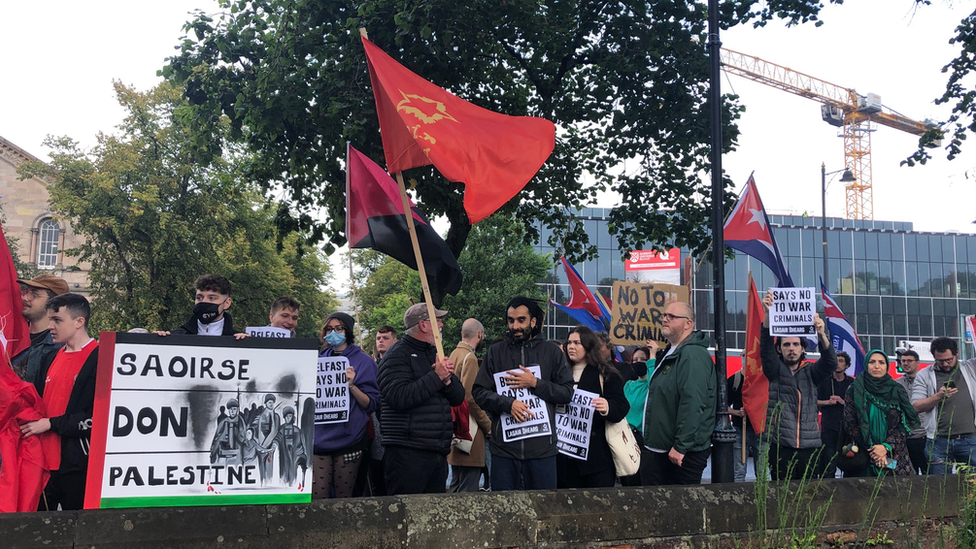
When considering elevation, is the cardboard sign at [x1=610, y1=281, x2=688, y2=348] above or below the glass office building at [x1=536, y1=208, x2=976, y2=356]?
below

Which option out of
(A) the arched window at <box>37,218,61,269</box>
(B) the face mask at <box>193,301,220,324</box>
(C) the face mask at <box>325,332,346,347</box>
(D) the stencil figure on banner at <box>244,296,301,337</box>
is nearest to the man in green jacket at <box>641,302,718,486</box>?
(C) the face mask at <box>325,332,346,347</box>

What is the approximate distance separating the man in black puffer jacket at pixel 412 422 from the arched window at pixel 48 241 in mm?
50109

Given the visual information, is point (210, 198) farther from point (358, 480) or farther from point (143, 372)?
point (143, 372)

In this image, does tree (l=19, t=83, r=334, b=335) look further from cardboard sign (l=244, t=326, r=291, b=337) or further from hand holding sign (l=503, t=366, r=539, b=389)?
hand holding sign (l=503, t=366, r=539, b=389)

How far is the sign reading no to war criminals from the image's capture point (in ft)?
12.3

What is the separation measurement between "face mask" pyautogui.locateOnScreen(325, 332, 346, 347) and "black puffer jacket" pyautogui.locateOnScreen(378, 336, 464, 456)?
0.93 metres

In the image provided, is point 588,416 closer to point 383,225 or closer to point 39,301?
point 383,225

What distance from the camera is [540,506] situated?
4492 millimetres

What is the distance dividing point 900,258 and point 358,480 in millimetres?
71297

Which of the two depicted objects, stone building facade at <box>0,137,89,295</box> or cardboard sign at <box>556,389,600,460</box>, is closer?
cardboard sign at <box>556,389,600,460</box>

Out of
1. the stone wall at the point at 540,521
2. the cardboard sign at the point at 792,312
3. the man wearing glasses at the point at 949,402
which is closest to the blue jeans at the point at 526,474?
the stone wall at the point at 540,521

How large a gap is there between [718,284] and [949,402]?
3.45 metres

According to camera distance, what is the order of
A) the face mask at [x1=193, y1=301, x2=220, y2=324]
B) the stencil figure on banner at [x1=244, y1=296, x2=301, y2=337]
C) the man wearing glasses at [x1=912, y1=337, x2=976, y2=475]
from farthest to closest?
the man wearing glasses at [x1=912, y1=337, x2=976, y2=475] → the stencil figure on banner at [x1=244, y1=296, x2=301, y2=337] → the face mask at [x1=193, y1=301, x2=220, y2=324]

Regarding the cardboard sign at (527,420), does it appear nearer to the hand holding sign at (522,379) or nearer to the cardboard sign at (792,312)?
the hand holding sign at (522,379)
